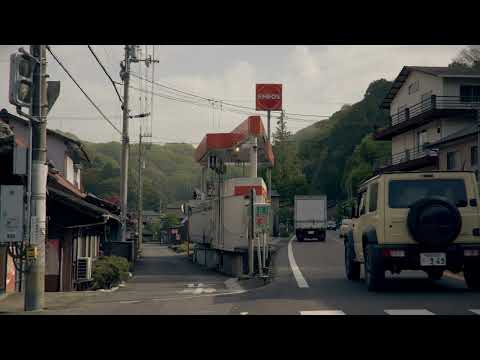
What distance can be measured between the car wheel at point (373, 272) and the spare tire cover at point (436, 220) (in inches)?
46.0

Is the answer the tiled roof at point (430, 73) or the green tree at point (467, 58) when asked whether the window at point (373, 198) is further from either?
the green tree at point (467, 58)

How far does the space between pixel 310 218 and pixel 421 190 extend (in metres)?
33.7

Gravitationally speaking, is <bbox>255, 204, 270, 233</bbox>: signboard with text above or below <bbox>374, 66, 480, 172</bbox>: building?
below

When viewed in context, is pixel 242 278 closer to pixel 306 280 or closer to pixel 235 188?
pixel 306 280

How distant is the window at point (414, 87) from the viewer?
52.2 metres

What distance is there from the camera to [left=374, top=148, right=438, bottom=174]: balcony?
4710 cm

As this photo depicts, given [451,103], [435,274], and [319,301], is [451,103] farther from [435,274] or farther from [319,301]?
[319,301]

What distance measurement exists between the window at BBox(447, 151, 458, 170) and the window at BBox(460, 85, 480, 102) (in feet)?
23.4

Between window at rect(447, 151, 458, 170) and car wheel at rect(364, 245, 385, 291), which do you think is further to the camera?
window at rect(447, 151, 458, 170)

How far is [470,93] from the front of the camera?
47438mm

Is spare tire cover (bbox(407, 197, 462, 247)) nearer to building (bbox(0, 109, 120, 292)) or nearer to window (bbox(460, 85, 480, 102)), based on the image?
building (bbox(0, 109, 120, 292))

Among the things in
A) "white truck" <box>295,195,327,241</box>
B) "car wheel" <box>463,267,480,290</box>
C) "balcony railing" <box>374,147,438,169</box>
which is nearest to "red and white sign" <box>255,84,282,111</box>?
"white truck" <box>295,195,327,241</box>

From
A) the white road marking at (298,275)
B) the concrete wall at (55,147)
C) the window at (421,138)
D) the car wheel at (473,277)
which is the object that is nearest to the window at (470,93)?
the window at (421,138)
